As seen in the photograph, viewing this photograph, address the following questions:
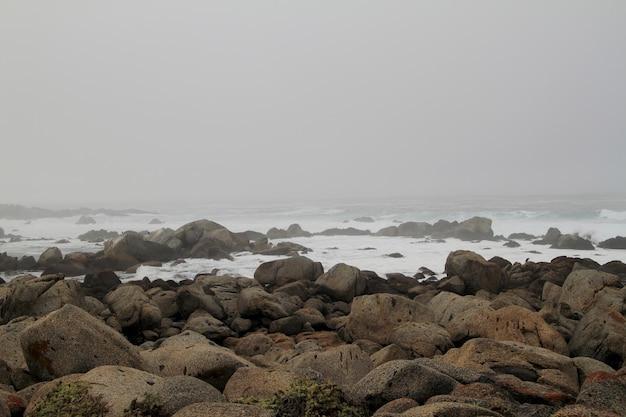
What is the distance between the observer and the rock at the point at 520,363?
604cm

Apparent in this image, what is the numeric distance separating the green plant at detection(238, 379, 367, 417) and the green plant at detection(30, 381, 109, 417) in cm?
171

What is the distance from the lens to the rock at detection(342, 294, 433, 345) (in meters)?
11.1

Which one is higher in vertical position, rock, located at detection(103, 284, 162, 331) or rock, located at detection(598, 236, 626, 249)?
rock, located at detection(103, 284, 162, 331)

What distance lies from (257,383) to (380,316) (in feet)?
21.2

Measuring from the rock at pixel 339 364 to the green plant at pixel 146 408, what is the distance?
261 centimetres

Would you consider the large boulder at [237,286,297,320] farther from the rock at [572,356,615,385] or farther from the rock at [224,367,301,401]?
the rock at [572,356,615,385]

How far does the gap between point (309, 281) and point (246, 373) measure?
12.0m

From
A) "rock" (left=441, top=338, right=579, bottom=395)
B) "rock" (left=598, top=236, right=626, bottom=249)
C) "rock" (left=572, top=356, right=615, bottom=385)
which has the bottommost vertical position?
"rock" (left=598, top=236, right=626, bottom=249)

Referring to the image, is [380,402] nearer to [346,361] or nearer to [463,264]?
[346,361]

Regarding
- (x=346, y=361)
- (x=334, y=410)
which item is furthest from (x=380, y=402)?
(x=346, y=361)

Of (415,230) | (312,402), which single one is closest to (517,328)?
(312,402)

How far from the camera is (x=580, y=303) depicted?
13.3 meters

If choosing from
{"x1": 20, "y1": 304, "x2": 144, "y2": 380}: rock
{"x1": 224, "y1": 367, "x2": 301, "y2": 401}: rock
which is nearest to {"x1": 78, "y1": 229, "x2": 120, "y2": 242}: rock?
{"x1": 20, "y1": 304, "x2": 144, "y2": 380}: rock

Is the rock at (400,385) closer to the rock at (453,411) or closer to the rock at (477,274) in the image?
the rock at (453,411)
